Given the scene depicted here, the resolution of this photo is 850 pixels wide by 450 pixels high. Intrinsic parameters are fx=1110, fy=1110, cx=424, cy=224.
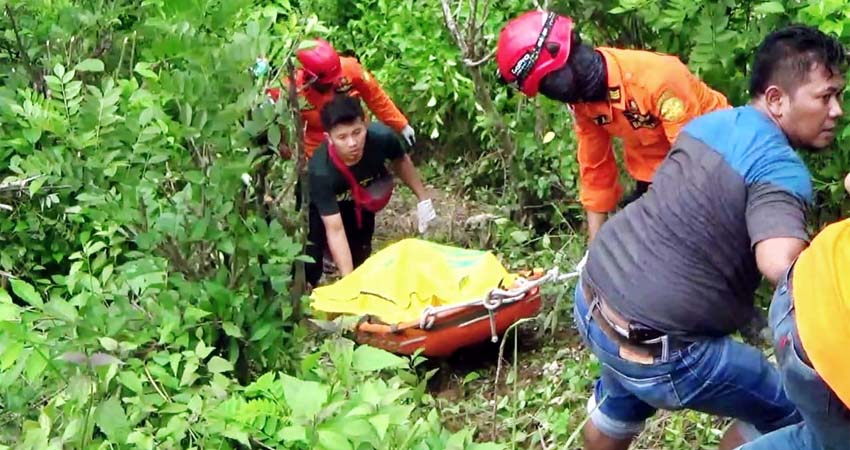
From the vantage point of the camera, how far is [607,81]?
364 cm

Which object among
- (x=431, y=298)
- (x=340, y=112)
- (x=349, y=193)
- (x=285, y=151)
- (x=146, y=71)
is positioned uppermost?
(x=146, y=71)

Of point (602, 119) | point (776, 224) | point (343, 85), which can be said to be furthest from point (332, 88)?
point (776, 224)

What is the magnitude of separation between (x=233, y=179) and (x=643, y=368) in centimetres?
114

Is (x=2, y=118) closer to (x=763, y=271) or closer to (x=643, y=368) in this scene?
(x=643, y=368)

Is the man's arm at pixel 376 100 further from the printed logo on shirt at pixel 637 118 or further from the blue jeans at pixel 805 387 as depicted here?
the blue jeans at pixel 805 387

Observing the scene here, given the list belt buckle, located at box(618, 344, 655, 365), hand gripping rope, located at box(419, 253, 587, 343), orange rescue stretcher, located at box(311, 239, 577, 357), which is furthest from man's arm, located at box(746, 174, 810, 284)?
hand gripping rope, located at box(419, 253, 587, 343)

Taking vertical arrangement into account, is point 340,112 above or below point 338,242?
above

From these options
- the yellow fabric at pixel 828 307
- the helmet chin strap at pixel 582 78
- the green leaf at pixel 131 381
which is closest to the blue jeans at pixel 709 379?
the yellow fabric at pixel 828 307

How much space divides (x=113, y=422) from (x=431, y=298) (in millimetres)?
2341

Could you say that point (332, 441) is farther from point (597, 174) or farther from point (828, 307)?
point (597, 174)

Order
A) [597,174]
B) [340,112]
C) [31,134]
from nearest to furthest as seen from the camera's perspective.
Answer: [31,134], [597,174], [340,112]

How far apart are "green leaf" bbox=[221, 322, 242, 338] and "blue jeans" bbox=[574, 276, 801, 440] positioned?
918mm

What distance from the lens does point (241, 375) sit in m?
2.88

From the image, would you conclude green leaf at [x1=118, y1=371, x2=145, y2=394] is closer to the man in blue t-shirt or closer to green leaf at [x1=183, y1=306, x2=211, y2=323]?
green leaf at [x1=183, y1=306, x2=211, y2=323]
